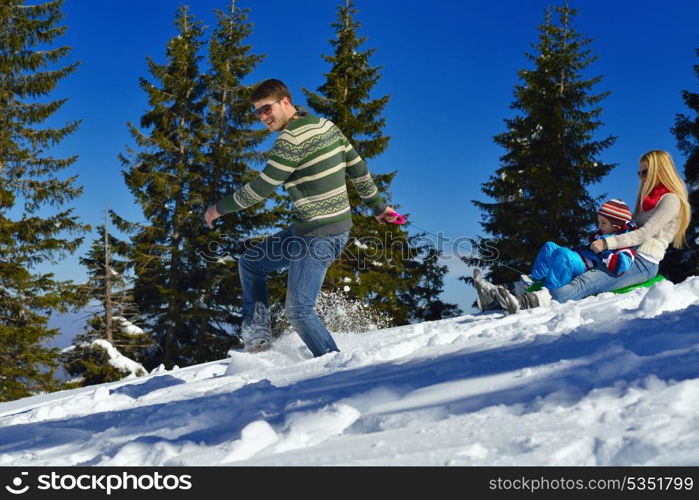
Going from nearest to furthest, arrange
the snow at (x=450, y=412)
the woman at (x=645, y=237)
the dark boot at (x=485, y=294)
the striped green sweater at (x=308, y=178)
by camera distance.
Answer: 1. the snow at (x=450, y=412)
2. the striped green sweater at (x=308, y=178)
3. the woman at (x=645, y=237)
4. the dark boot at (x=485, y=294)

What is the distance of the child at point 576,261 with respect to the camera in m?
5.54

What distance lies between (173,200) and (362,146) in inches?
284

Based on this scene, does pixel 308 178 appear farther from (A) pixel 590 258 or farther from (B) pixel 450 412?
(A) pixel 590 258

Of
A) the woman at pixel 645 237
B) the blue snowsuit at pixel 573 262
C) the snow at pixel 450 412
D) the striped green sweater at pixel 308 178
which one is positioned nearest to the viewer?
the snow at pixel 450 412

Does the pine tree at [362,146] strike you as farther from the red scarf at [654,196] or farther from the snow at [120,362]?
the red scarf at [654,196]

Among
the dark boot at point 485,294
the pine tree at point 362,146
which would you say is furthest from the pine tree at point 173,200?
the dark boot at point 485,294

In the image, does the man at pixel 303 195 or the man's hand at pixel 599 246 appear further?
the man's hand at pixel 599 246

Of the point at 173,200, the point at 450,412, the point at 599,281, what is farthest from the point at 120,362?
the point at 450,412

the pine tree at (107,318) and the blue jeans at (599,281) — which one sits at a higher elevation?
the pine tree at (107,318)

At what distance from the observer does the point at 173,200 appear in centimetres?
2022

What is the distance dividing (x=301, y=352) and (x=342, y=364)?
1008 mm

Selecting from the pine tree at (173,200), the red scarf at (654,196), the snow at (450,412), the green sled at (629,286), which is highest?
the pine tree at (173,200)

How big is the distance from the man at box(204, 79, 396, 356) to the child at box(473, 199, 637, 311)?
2343mm

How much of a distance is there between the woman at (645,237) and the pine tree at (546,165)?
10.6m
